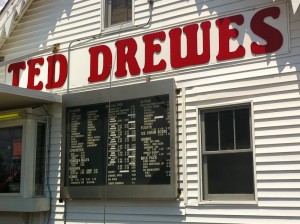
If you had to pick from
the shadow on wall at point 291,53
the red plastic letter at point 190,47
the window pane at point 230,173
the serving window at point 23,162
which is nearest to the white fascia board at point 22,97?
the serving window at point 23,162

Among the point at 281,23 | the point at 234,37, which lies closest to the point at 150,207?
the point at 234,37

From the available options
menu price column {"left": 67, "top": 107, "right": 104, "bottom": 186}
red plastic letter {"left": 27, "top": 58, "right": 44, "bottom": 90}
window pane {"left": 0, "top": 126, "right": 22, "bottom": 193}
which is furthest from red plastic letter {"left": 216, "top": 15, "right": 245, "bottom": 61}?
window pane {"left": 0, "top": 126, "right": 22, "bottom": 193}

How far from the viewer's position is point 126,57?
9.04m

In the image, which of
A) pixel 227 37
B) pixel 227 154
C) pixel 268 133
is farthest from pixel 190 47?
pixel 268 133

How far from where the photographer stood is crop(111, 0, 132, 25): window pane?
947 centimetres

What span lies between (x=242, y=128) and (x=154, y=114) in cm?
153

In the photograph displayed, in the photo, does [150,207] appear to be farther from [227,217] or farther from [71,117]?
[71,117]

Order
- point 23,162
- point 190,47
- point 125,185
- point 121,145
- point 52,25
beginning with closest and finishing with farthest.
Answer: point 190,47 → point 125,185 → point 121,145 → point 23,162 → point 52,25

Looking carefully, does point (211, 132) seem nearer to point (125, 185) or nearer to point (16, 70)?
point (125, 185)

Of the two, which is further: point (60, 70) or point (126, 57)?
point (60, 70)

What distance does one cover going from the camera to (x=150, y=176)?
26.9 ft

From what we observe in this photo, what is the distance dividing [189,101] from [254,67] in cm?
121

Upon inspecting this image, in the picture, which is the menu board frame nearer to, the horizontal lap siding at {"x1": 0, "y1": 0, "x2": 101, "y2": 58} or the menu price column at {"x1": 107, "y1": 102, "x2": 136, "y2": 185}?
the menu price column at {"x1": 107, "y1": 102, "x2": 136, "y2": 185}

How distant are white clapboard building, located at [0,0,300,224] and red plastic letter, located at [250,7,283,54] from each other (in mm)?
16
